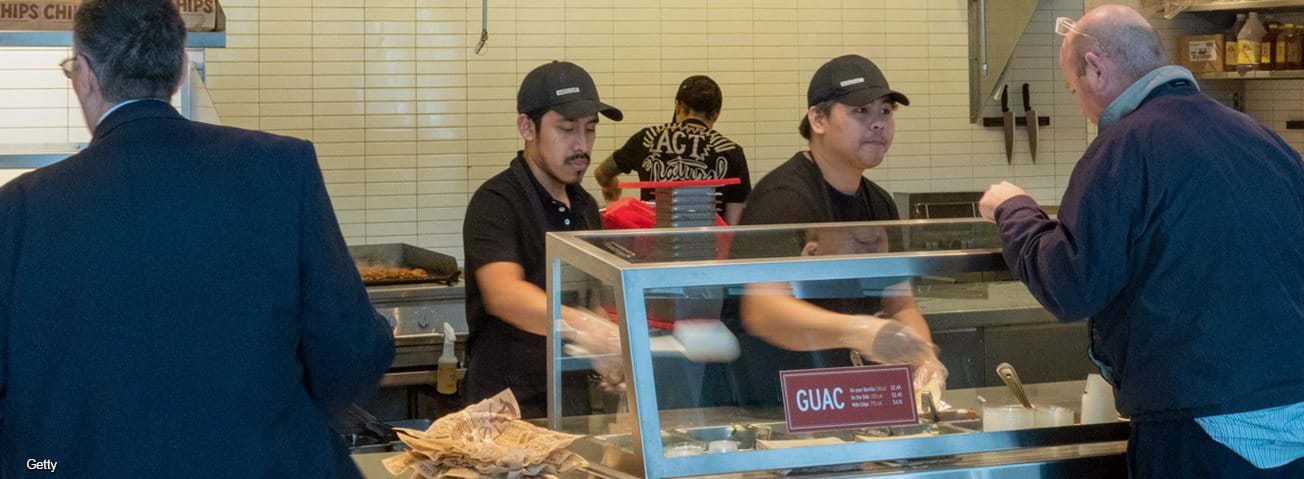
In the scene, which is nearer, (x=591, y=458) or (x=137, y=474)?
(x=137, y=474)

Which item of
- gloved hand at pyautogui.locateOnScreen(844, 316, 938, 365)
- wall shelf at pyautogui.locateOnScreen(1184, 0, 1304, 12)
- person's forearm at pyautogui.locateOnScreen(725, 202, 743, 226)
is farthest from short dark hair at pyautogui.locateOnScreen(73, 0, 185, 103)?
wall shelf at pyautogui.locateOnScreen(1184, 0, 1304, 12)

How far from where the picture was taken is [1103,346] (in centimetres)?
246

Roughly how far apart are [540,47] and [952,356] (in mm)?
4095

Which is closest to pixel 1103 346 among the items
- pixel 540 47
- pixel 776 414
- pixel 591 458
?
pixel 776 414

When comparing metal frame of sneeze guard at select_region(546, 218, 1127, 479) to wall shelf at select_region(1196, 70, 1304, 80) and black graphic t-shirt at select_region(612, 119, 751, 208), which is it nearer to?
black graphic t-shirt at select_region(612, 119, 751, 208)

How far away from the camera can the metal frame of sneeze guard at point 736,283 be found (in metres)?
2.26

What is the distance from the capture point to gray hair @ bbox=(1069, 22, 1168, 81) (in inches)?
97.7

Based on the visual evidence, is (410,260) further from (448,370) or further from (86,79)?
(86,79)

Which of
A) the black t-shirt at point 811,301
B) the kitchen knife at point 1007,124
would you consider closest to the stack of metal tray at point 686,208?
the black t-shirt at point 811,301

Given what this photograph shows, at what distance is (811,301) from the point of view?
245cm

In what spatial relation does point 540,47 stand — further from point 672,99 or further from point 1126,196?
point 1126,196

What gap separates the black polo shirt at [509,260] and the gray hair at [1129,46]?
1.43 metres

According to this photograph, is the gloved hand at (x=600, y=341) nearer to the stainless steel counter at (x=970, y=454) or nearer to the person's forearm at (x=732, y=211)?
the stainless steel counter at (x=970, y=454)

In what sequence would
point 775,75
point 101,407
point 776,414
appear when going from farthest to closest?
point 775,75, point 776,414, point 101,407
